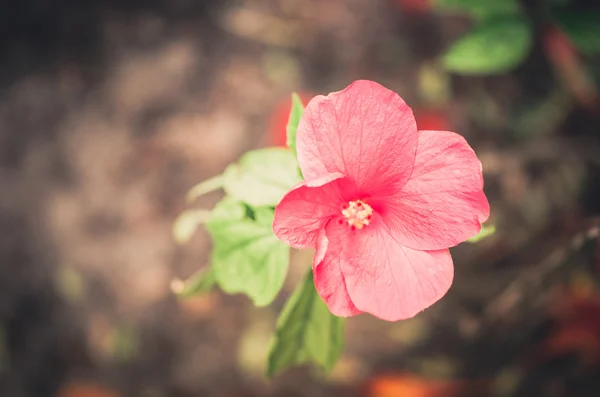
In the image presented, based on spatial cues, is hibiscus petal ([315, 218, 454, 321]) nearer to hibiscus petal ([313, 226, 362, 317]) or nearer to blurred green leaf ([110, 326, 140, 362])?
hibiscus petal ([313, 226, 362, 317])

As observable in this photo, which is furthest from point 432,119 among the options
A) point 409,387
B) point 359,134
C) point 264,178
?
point 359,134

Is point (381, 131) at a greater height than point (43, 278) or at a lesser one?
greater

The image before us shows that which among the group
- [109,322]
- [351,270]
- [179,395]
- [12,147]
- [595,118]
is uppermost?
[351,270]

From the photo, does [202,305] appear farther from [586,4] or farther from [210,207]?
[586,4]

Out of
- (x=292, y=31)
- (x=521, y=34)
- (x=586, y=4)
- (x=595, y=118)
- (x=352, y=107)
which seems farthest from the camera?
(x=292, y=31)

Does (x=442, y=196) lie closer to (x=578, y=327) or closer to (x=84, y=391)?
(x=578, y=327)

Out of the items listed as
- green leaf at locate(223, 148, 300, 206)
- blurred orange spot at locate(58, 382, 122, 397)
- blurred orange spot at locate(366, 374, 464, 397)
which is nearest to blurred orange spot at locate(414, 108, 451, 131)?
blurred orange spot at locate(366, 374, 464, 397)

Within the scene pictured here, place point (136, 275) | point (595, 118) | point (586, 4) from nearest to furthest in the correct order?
point (586, 4) < point (595, 118) < point (136, 275)

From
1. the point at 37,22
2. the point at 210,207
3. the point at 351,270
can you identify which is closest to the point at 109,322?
the point at 210,207
